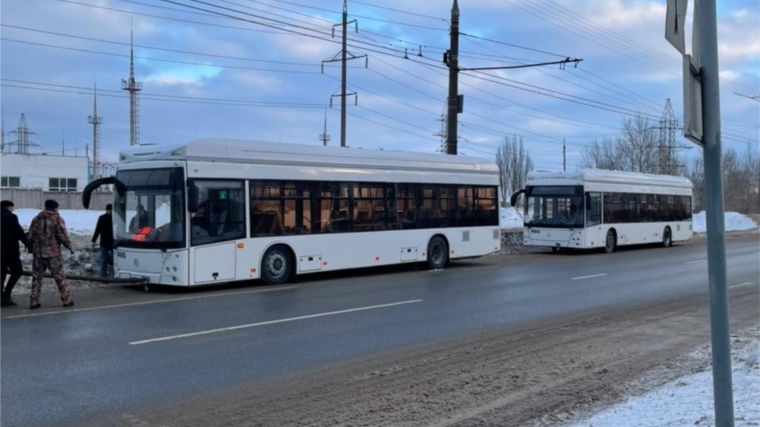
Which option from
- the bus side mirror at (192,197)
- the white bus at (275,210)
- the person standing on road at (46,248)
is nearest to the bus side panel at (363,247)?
the white bus at (275,210)

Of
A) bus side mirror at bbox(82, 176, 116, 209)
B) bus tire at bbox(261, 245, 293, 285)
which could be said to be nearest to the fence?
bus side mirror at bbox(82, 176, 116, 209)

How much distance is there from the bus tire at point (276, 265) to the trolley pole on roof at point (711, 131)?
1266 centimetres

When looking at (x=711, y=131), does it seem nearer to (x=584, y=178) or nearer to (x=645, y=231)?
(x=584, y=178)

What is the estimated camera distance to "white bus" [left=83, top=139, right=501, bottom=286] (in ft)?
47.6

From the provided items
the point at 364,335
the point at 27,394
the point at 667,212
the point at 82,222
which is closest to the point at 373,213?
the point at 364,335

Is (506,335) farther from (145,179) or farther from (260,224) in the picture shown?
(145,179)

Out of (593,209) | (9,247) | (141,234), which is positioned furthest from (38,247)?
(593,209)

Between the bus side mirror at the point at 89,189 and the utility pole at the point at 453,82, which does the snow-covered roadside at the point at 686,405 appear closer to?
the bus side mirror at the point at 89,189

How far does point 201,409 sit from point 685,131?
15.4ft

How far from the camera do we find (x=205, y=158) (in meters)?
14.8

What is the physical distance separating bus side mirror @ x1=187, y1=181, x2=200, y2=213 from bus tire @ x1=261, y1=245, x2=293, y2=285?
7.26 feet

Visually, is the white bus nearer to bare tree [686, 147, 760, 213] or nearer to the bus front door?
the bus front door

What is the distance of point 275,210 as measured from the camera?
16.0m

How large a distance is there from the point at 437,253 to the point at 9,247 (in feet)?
36.8
